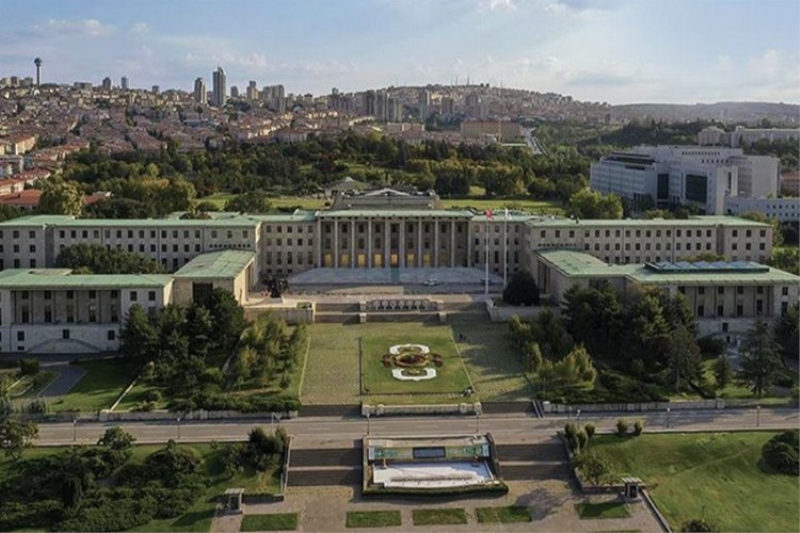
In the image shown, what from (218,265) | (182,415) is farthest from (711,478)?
(218,265)

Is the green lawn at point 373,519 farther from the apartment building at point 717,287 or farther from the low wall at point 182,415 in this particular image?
the apartment building at point 717,287

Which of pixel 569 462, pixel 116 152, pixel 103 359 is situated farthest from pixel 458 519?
pixel 116 152

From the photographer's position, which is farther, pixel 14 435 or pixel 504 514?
pixel 14 435

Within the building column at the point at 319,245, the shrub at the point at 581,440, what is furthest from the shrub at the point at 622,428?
the building column at the point at 319,245

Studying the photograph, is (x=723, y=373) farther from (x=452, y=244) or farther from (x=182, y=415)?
(x=452, y=244)

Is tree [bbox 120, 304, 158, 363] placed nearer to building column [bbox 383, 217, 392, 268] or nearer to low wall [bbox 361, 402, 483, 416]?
low wall [bbox 361, 402, 483, 416]

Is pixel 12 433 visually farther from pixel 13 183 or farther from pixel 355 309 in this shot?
pixel 13 183
